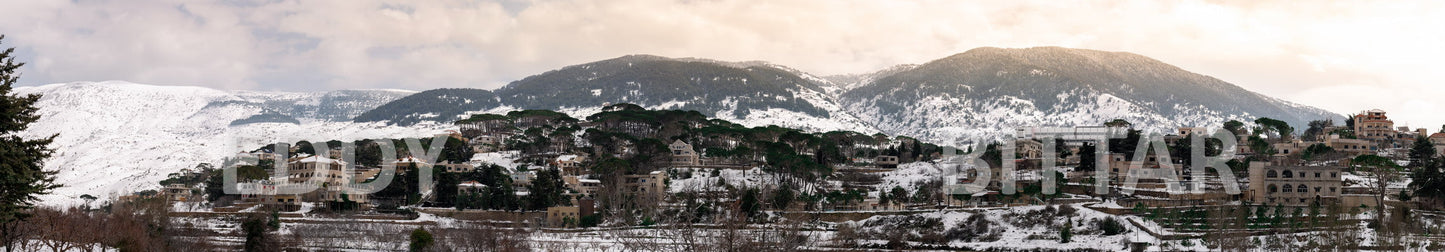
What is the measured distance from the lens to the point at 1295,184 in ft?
163

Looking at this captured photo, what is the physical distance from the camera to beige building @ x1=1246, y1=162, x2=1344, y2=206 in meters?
48.9

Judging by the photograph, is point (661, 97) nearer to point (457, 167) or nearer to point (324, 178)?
point (457, 167)

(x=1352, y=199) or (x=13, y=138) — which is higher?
(x=13, y=138)

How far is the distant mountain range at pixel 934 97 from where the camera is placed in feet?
473

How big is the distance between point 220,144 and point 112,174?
35.0m

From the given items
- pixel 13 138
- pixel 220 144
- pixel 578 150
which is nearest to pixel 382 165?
pixel 578 150

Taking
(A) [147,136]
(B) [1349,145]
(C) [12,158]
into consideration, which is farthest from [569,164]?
(A) [147,136]

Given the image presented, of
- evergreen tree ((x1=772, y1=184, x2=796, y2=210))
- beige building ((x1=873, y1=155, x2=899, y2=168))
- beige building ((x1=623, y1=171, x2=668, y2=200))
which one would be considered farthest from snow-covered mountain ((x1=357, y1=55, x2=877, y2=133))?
evergreen tree ((x1=772, y1=184, x2=796, y2=210))

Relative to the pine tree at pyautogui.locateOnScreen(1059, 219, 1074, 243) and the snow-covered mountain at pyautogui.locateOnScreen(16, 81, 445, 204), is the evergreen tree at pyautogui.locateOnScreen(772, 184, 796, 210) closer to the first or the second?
the pine tree at pyautogui.locateOnScreen(1059, 219, 1074, 243)

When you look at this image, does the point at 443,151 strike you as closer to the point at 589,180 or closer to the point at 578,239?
the point at 589,180

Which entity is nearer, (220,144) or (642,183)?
(642,183)

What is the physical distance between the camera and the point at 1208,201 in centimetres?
5003

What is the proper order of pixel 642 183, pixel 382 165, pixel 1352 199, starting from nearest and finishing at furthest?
pixel 1352 199 → pixel 642 183 → pixel 382 165

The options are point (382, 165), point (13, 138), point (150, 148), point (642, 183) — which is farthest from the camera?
point (150, 148)
